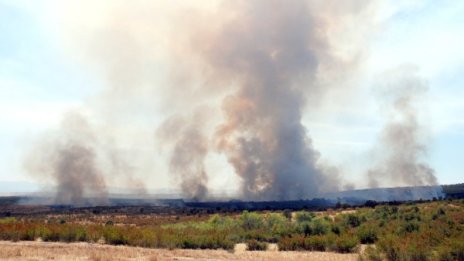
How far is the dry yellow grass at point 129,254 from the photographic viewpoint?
68.0 feet

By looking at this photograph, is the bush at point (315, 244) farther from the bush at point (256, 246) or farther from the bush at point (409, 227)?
the bush at point (409, 227)

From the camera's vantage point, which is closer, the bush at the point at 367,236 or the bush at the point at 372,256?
the bush at the point at 372,256

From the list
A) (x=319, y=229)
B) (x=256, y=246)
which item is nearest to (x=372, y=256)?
(x=256, y=246)

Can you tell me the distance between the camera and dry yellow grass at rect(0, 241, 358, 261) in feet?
68.0

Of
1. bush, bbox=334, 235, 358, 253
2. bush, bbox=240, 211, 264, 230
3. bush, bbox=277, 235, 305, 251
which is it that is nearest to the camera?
bush, bbox=334, 235, 358, 253

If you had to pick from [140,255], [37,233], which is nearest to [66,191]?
[37,233]

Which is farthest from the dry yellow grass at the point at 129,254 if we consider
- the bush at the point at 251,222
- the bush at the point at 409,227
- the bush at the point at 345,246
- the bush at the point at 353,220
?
the bush at the point at 353,220

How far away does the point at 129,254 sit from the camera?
73.9 feet

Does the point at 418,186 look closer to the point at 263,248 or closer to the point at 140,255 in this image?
the point at 263,248

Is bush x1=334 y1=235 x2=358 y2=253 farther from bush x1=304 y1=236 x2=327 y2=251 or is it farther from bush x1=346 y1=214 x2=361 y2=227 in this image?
bush x1=346 y1=214 x2=361 y2=227

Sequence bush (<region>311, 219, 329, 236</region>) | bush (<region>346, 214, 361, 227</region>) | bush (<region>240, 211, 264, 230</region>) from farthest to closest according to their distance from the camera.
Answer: bush (<region>346, 214, 361, 227</region>)
bush (<region>240, 211, 264, 230</region>)
bush (<region>311, 219, 329, 236</region>)

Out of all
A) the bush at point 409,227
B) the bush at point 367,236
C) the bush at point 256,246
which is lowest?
the bush at point 256,246

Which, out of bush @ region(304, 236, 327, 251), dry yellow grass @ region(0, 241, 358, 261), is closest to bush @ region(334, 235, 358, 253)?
bush @ region(304, 236, 327, 251)

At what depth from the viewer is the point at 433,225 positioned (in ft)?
114
